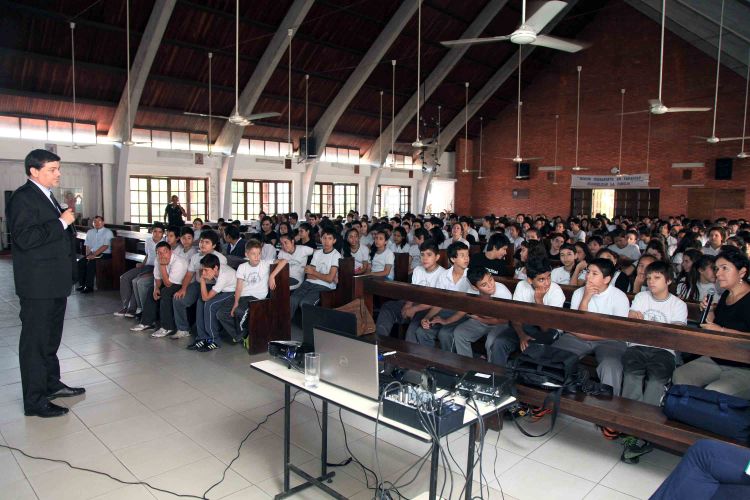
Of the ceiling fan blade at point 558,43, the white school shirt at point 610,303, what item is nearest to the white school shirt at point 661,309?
the white school shirt at point 610,303

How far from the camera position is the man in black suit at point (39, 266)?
348 centimetres

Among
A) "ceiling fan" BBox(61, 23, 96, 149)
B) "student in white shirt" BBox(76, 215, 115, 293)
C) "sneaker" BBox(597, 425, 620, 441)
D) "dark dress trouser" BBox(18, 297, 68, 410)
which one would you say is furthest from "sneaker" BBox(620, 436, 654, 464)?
"ceiling fan" BBox(61, 23, 96, 149)

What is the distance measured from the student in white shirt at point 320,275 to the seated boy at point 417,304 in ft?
3.38

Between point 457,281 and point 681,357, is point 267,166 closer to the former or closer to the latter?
point 457,281

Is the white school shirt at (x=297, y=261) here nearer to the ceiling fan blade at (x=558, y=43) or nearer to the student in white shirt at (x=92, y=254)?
the ceiling fan blade at (x=558, y=43)

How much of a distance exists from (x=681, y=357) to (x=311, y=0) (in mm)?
10827

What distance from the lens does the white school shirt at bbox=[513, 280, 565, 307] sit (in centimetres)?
411

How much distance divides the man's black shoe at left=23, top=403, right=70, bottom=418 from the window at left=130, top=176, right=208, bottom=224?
11350mm

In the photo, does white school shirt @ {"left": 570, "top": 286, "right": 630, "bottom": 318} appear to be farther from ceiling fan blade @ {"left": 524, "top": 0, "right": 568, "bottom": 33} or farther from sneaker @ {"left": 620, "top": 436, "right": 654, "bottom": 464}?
ceiling fan blade @ {"left": 524, "top": 0, "right": 568, "bottom": 33}

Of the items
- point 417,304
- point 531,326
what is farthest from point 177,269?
point 531,326

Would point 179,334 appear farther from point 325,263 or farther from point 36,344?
point 36,344

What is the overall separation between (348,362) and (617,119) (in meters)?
17.6

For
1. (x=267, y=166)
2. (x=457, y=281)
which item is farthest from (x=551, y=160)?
(x=457, y=281)

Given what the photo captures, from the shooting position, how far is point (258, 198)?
16984mm
